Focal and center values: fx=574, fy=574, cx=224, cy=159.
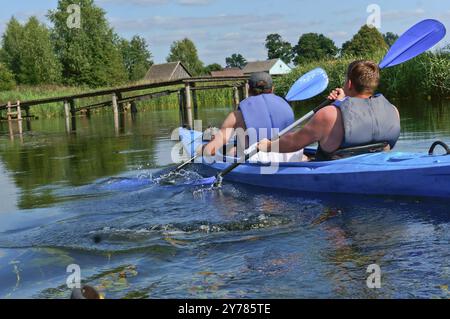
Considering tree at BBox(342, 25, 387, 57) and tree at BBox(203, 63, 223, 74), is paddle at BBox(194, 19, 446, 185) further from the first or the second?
tree at BBox(203, 63, 223, 74)

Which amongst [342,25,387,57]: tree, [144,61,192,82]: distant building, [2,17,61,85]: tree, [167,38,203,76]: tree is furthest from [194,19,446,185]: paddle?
[167,38,203,76]: tree

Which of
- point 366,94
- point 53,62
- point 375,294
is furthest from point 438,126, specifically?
point 53,62

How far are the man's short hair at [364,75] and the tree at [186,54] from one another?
79353 millimetres

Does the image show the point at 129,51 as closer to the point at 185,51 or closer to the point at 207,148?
the point at 185,51

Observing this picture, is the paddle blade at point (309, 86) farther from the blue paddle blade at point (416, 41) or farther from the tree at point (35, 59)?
the tree at point (35, 59)

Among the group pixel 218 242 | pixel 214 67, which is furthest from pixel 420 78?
pixel 214 67

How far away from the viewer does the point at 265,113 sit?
6031mm

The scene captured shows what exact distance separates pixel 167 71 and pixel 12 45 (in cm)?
1672

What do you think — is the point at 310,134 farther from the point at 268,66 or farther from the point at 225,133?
the point at 268,66

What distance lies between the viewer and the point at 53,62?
153 ft

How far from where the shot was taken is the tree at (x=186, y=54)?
274ft

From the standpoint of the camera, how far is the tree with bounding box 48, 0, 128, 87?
157 ft
